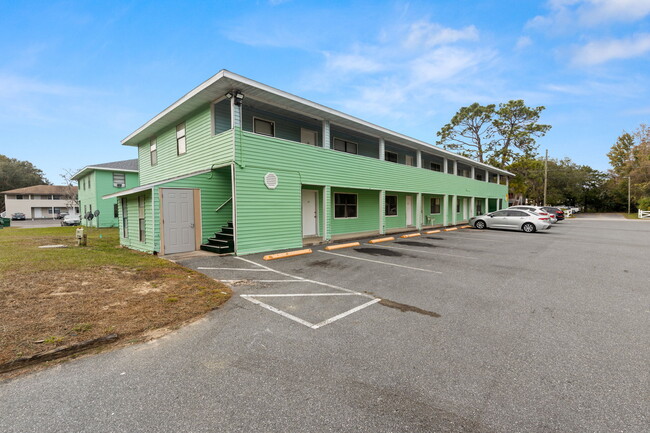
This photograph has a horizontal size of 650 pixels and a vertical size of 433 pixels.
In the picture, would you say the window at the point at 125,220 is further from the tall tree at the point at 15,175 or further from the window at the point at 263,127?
the tall tree at the point at 15,175

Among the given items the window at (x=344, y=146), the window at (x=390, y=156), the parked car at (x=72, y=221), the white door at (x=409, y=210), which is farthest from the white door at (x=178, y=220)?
the parked car at (x=72, y=221)

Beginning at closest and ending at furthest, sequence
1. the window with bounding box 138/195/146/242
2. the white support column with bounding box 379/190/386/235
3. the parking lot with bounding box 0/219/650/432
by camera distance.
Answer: the parking lot with bounding box 0/219/650/432, the window with bounding box 138/195/146/242, the white support column with bounding box 379/190/386/235

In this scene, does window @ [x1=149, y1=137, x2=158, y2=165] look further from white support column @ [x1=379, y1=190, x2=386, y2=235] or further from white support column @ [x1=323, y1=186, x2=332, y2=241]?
white support column @ [x1=379, y1=190, x2=386, y2=235]

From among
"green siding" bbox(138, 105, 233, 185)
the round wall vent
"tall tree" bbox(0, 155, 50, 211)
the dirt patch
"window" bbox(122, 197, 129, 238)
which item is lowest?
the dirt patch

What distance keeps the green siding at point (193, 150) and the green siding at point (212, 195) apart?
57 cm

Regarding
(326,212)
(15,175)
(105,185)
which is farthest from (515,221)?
(15,175)

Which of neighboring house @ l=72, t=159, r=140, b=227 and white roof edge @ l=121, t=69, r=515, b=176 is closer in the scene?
white roof edge @ l=121, t=69, r=515, b=176

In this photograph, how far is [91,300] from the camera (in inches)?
185

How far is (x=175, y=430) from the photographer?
1953mm

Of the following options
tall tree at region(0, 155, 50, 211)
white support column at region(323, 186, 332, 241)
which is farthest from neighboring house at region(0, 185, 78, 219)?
white support column at region(323, 186, 332, 241)

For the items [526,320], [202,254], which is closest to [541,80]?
[526,320]

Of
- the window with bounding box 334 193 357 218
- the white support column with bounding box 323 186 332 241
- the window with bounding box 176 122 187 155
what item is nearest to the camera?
the white support column with bounding box 323 186 332 241

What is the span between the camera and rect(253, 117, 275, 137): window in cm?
1151

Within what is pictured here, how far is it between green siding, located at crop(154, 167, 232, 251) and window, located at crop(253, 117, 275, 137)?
7.67 ft
